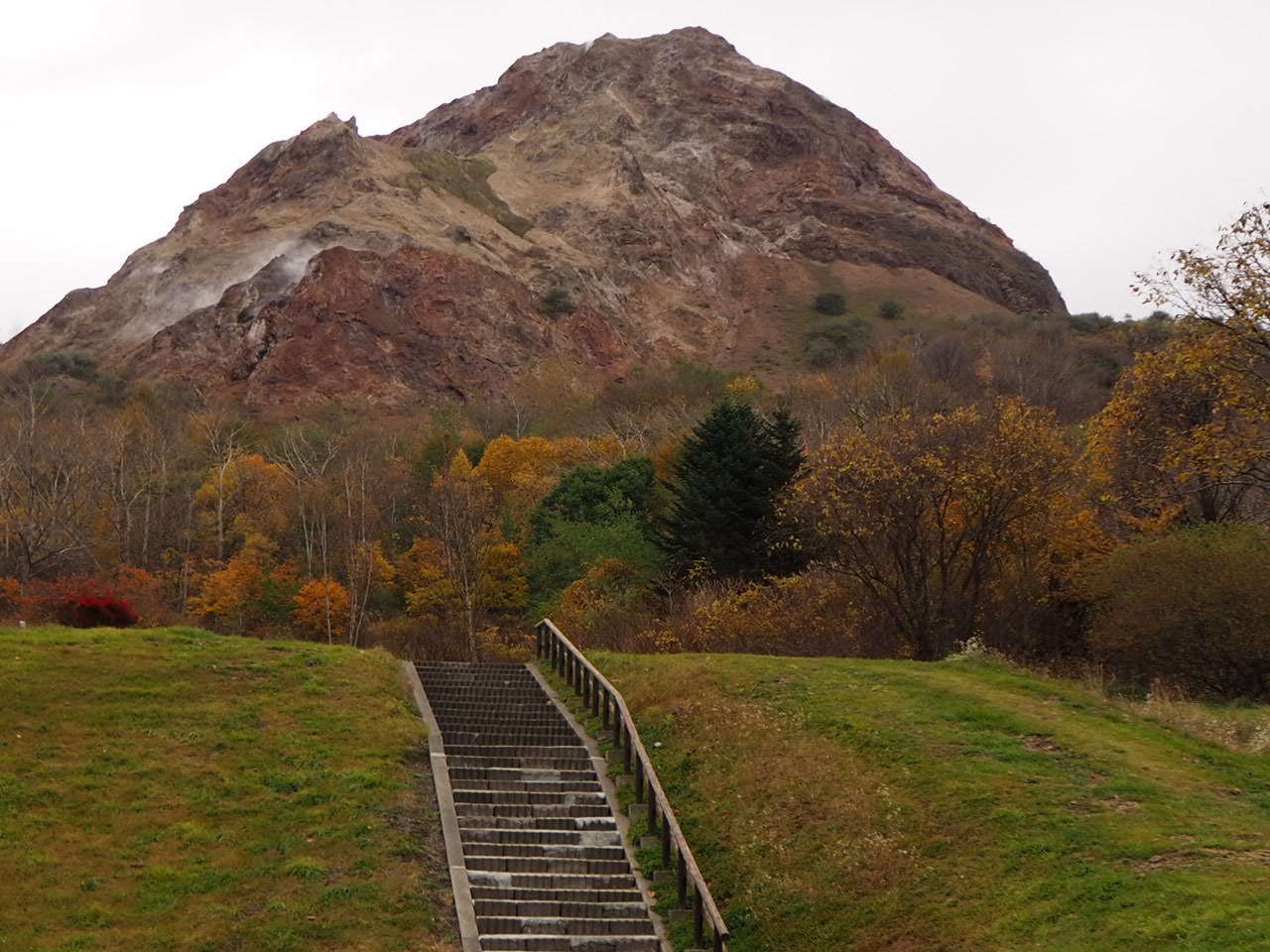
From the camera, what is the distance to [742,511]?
35281 millimetres

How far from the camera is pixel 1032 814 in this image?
1434 centimetres

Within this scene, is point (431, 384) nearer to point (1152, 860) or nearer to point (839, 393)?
point (839, 393)

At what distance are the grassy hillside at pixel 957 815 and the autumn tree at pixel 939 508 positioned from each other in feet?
17.5

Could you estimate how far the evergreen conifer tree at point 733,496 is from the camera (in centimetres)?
3491

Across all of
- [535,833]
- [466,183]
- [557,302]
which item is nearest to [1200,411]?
[535,833]

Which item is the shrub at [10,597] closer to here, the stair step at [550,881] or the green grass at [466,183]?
the stair step at [550,881]

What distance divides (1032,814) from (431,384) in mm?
80037

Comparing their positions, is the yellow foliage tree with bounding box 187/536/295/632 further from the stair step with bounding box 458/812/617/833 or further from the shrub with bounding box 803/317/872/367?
the shrub with bounding box 803/317/872/367

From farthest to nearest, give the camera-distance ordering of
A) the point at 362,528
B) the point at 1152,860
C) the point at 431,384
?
the point at 431,384, the point at 362,528, the point at 1152,860

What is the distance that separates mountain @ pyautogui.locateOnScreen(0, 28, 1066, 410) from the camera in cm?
9219

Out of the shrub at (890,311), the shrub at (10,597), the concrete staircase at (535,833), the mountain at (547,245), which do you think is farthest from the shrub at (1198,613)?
the shrub at (890,311)

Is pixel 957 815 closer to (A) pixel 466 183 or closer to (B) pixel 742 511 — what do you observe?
(B) pixel 742 511

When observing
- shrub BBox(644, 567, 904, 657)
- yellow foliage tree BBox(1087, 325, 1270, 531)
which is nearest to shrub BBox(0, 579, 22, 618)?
shrub BBox(644, 567, 904, 657)

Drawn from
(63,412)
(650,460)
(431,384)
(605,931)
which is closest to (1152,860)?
(605,931)
